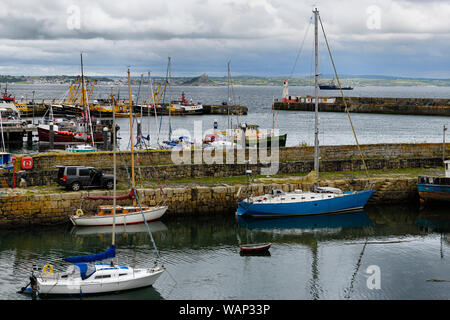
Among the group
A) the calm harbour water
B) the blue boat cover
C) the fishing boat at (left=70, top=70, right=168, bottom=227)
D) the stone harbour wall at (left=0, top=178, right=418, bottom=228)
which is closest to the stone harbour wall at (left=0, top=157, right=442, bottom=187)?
the stone harbour wall at (left=0, top=178, right=418, bottom=228)

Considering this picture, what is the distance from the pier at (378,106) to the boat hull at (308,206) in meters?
65.0

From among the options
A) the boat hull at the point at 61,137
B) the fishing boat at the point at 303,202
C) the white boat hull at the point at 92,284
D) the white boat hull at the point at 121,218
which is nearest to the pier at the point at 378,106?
the boat hull at the point at 61,137

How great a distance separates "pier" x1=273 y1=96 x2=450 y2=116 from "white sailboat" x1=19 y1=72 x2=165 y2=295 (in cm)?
7776

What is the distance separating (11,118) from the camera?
5503cm

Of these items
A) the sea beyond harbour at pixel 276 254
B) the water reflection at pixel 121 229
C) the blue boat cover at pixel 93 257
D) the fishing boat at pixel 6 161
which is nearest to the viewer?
the blue boat cover at pixel 93 257

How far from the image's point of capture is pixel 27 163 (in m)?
26.5

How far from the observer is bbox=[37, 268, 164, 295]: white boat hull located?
16469mm

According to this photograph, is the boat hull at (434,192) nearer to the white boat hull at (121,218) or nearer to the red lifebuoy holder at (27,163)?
the white boat hull at (121,218)

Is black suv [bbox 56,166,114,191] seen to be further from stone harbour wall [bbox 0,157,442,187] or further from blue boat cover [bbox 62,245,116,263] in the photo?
blue boat cover [bbox 62,245,116,263]

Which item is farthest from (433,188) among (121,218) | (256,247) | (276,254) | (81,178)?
(81,178)

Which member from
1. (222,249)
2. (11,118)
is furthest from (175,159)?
(11,118)

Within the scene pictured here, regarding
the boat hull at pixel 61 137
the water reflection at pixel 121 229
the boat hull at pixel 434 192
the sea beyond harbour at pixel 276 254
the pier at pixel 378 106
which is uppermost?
the pier at pixel 378 106

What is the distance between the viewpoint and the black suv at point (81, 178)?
24.8m
